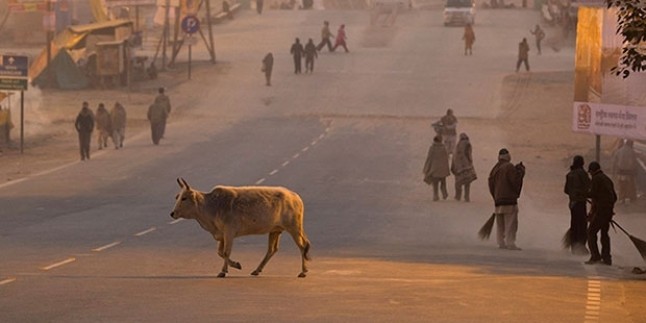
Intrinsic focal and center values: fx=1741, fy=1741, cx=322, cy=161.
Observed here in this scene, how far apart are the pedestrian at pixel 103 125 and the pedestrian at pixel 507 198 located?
81.7 feet

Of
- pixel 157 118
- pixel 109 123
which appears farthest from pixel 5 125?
pixel 157 118

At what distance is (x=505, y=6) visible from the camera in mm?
110375

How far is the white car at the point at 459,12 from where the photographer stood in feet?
306

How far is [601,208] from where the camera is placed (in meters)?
24.6

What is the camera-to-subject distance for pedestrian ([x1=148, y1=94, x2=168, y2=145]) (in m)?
52.1

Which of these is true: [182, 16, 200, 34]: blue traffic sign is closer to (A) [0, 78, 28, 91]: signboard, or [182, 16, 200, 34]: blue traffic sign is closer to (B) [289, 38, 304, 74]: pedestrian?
(B) [289, 38, 304, 74]: pedestrian

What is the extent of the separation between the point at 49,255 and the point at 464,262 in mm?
5794

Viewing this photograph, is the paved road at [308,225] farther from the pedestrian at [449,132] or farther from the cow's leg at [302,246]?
the pedestrian at [449,132]

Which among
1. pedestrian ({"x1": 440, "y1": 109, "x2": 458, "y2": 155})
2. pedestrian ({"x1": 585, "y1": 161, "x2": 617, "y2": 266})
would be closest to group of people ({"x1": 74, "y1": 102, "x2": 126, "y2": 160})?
pedestrian ({"x1": 440, "y1": 109, "x2": 458, "y2": 155})

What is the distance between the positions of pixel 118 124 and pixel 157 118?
4.47ft

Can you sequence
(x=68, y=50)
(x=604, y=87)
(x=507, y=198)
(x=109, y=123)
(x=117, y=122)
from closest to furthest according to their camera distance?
(x=507, y=198) → (x=604, y=87) → (x=109, y=123) → (x=117, y=122) → (x=68, y=50)

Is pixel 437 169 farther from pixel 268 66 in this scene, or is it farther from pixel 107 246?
pixel 268 66

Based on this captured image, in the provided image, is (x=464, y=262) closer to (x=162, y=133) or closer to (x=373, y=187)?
(x=373, y=187)

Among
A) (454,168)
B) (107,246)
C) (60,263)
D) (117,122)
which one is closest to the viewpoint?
(60,263)
